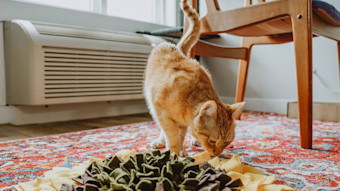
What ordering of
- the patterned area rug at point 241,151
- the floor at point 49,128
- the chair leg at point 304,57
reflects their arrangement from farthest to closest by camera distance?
the floor at point 49,128 < the chair leg at point 304,57 < the patterned area rug at point 241,151

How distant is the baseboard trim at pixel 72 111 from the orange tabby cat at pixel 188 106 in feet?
3.82

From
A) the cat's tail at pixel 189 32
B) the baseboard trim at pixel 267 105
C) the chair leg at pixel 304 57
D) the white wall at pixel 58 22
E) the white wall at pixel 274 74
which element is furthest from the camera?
the baseboard trim at pixel 267 105

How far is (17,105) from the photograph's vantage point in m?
1.91

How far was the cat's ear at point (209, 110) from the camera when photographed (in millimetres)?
905

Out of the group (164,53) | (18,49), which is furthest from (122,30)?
(164,53)

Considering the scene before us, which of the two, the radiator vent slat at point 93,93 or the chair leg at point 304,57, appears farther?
the radiator vent slat at point 93,93

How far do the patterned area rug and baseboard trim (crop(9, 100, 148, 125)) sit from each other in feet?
1.92

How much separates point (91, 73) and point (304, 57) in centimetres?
149

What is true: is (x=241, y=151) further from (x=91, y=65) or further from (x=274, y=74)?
(x=274, y=74)

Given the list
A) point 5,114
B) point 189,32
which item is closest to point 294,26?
point 189,32

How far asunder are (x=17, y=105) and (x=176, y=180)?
1609 millimetres

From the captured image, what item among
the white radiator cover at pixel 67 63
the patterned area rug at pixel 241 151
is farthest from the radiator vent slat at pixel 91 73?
the patterned area rug at pixel 241 151

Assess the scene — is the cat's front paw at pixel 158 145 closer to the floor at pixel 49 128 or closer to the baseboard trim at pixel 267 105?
the floor at pixel 49 128

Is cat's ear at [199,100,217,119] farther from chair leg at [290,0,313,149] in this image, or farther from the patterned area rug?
chair leg at [290,0,313,149]
